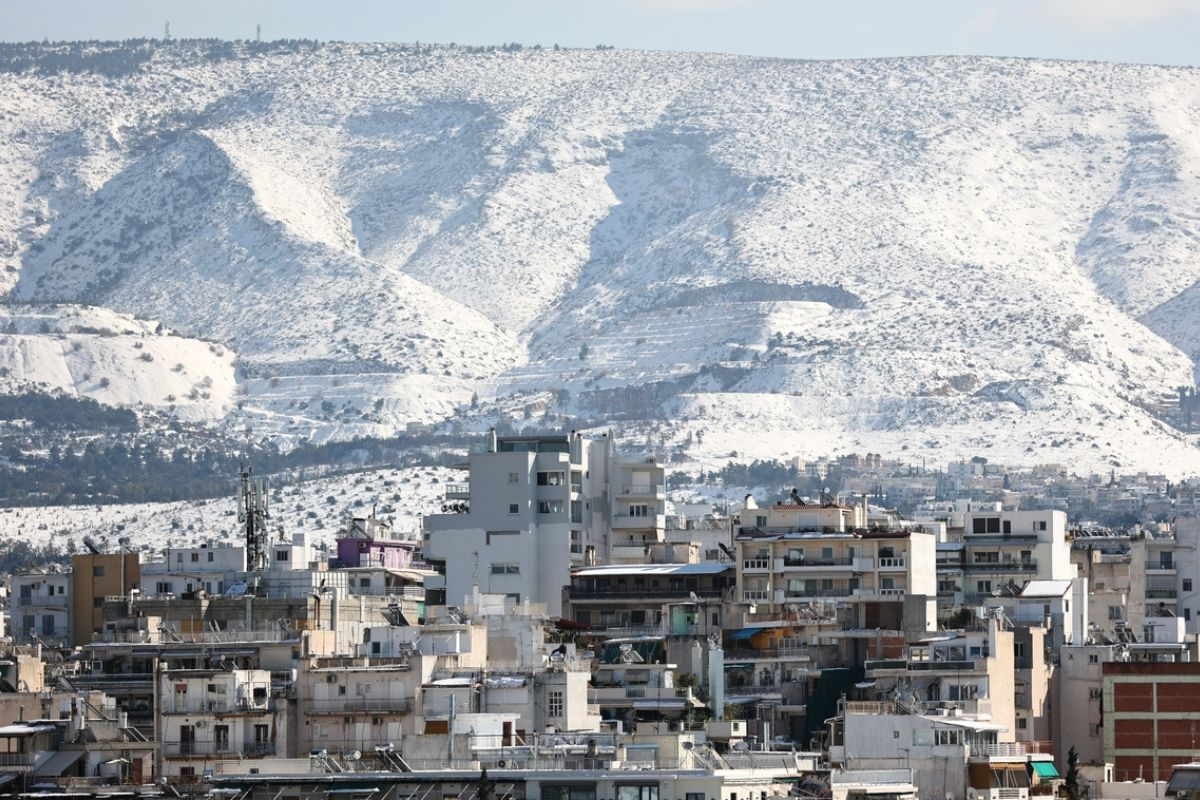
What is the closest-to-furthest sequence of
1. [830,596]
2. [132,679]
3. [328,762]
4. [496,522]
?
[328,762]
[132,679]
[830,596]
[496,522]

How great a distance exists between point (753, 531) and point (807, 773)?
3868cm

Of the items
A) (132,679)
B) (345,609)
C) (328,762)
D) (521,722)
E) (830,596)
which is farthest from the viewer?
(830,596)

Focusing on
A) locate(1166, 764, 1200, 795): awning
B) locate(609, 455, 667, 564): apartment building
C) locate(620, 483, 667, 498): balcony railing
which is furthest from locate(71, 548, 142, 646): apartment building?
locate(1166, 764, 1200, 795): awning

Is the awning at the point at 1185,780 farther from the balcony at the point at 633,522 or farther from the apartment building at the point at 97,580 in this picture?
the balcony at the point at 633,522

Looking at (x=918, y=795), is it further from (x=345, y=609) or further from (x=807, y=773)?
(x=345, y=609)

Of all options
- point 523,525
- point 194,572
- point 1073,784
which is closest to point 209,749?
point 1073,784

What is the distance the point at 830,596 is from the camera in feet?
358

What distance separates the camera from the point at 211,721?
81500mm

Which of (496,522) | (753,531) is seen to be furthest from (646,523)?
(753,531)

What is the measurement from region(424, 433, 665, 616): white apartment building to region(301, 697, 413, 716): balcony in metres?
34.3

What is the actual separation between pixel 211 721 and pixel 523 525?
42420 mm

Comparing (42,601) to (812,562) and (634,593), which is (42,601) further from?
(812,562)

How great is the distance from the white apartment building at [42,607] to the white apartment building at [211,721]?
35987 millimetres

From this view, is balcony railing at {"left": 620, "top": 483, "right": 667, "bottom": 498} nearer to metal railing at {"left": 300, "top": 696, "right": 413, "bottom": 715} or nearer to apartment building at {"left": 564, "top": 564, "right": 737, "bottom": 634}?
apartment building at {"left": 564, "top": 564, "right": 737, "bottom": 634}
